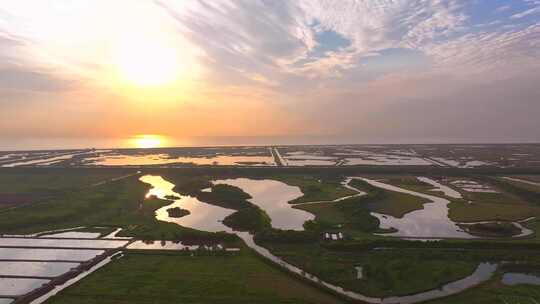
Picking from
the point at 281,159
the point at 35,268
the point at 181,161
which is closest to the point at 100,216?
the point at 35,268

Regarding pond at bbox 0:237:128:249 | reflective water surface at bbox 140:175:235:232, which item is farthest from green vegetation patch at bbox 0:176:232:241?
pond at bbox 0:237:128:249

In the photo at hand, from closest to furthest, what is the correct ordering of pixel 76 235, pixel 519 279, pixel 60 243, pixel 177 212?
pixel 519 279, pixel 60 243, pixel 76 235, pixel 177 212

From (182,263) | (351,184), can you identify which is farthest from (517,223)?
(182,263)

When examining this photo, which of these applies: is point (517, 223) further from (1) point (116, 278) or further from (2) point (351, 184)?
(1) point (116, 278)

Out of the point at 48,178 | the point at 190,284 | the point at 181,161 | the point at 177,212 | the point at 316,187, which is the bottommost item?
the point at 190,284

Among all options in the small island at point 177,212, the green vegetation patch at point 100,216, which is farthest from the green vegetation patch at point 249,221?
the small island at point 177,212

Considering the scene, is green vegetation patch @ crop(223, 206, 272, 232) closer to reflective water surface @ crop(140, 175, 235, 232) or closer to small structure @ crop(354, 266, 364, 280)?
reflective water surface @ crop(140, 175, 235, 232)

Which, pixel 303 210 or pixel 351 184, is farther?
pixel 351 184

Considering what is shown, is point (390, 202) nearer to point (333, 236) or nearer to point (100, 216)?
point (333, 236)
